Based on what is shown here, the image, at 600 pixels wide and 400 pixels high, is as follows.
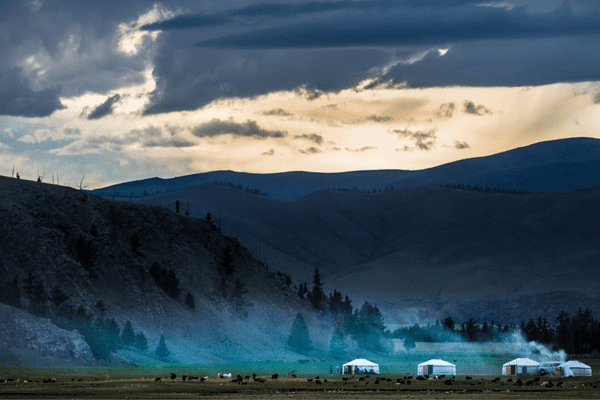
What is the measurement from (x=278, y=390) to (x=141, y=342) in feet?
266

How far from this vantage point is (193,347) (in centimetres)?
19500

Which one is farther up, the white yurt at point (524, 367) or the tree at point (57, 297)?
the tree at point (57, 297)

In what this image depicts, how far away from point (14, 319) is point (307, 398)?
88.3m

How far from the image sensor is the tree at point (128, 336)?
179 m

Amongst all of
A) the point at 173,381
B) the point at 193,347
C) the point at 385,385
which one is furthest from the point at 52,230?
the point at 385,385

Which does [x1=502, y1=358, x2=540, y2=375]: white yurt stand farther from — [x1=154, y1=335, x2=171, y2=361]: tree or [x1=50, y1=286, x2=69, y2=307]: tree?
[x1=50, y1=286, x2=69, y2=307]: tree

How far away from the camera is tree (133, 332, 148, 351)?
591 ft

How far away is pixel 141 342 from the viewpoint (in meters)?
181

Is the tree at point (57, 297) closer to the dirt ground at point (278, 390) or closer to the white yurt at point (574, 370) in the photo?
the dirt ground at point (278, 390)

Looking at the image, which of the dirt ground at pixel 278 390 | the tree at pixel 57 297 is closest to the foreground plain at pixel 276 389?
the dirt ground at pixel 278 390

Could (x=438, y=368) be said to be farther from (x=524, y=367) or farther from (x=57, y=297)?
(x=57, y=297)

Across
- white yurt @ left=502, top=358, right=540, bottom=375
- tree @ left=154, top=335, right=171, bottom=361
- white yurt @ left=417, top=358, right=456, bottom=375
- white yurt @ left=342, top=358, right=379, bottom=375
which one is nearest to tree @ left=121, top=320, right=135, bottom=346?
tree @ left=154, top=335, right=171, bottom=361

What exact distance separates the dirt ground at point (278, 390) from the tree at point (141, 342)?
51.3 metres

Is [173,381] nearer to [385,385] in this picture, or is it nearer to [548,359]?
[385,385]
